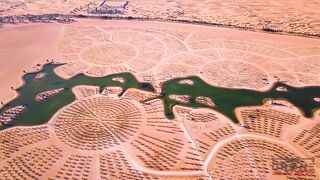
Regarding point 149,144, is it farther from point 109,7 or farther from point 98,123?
point 109,7

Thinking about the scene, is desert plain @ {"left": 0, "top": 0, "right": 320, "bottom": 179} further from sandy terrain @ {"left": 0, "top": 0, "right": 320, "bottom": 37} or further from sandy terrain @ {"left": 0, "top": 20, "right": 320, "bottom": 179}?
sandy terrain @ {"left": 0, "top": 0, "right": 320, "bottom": 37}

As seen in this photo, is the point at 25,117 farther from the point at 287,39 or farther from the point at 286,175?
the point at 287,39

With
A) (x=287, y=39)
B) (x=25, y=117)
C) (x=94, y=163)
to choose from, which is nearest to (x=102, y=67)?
(x=25, y=117)

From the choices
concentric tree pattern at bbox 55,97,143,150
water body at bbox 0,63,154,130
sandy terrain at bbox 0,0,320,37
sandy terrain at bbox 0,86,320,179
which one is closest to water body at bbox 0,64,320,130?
water body at bbox 0,63,154,130

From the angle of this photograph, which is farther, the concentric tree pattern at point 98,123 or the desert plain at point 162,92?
the concentric tree pattern at point 98,123

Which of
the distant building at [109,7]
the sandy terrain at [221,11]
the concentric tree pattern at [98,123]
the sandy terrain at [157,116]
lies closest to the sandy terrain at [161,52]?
the sandy terrain at [157,116]

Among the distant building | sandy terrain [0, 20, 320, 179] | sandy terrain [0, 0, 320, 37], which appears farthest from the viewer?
the distant building

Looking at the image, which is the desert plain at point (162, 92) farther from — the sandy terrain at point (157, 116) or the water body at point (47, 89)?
the water body at point (47, 89)

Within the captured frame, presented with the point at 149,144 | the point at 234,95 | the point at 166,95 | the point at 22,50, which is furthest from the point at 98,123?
the point at 22,50
